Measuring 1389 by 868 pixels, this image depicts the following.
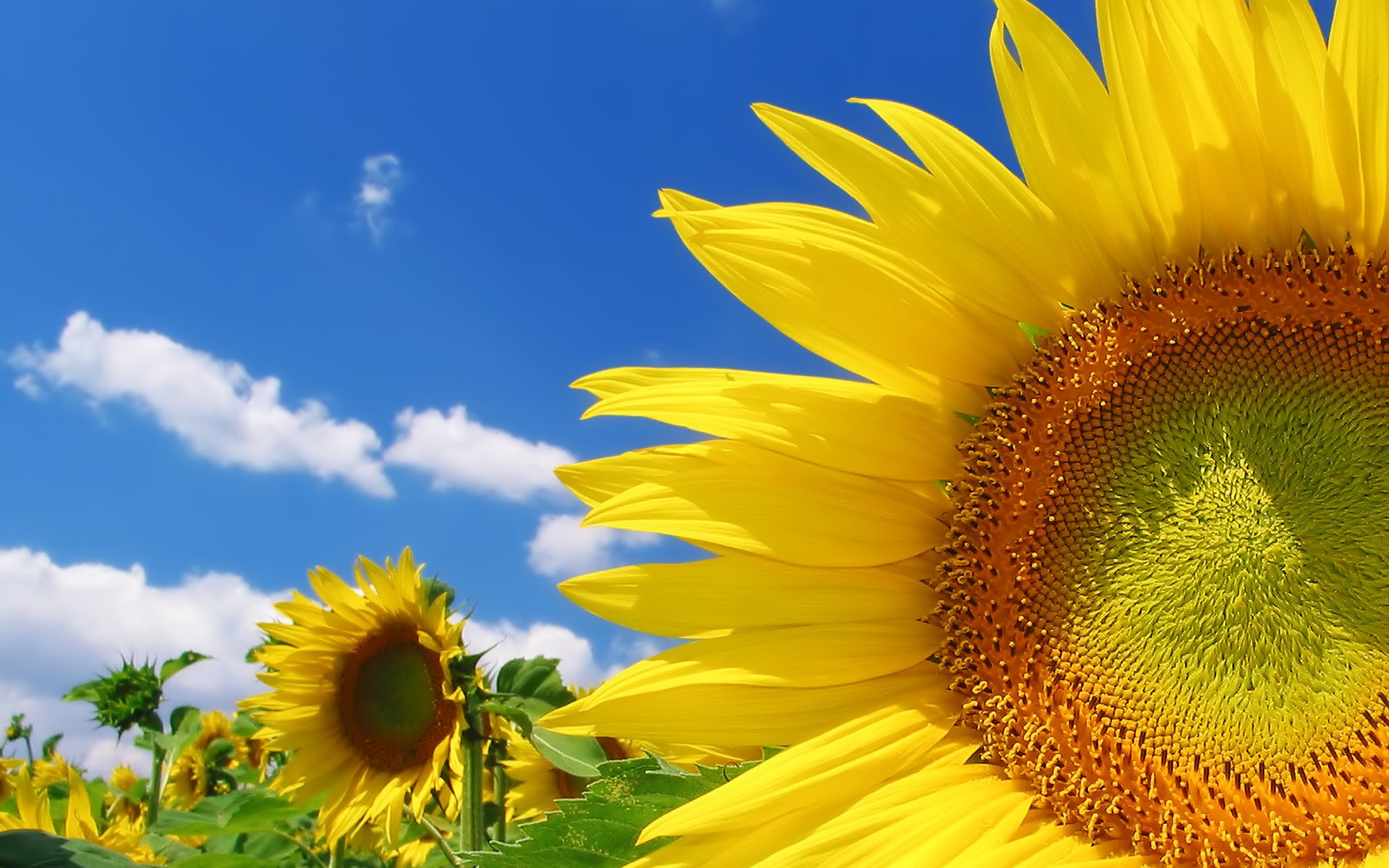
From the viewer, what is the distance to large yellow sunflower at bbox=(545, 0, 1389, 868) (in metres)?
1.87

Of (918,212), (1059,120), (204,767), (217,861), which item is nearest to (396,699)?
(217,861)

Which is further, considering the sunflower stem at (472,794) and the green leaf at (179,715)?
the green leaf at (179,715)

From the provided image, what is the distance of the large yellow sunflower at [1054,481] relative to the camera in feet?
6.14

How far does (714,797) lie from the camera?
1.86 metres

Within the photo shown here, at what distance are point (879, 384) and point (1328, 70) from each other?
2.93 feet

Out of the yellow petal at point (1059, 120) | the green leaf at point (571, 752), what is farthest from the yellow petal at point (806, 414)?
the green leaf at point (571, 752)

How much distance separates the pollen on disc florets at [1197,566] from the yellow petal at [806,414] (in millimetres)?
104

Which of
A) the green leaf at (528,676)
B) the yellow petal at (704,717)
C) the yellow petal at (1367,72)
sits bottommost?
the yellow petal at (704,717)

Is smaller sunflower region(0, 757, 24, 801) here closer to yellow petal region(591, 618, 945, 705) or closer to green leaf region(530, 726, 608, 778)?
green leaf region(530, 726, 608, 778)

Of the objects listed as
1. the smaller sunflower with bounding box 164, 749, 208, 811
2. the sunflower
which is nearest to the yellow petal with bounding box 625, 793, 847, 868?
the sunflower

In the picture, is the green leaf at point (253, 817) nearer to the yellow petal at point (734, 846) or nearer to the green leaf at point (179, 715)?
the green leaf at point (179, 715)

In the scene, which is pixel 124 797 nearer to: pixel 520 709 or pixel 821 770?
pixel 520 709

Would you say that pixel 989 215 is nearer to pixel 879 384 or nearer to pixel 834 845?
pixel 879 384

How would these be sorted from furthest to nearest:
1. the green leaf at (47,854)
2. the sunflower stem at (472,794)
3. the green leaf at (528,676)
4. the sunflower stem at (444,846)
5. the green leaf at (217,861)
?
the green leaf at (528,676) < the sunflower stem at (472,794) < the green leaf at (217,861) < the sunflower stem at (444,846) < the green leaf at (47,854)
